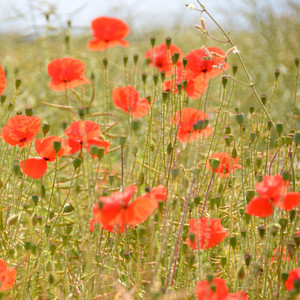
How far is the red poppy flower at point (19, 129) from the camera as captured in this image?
1118 millimetres

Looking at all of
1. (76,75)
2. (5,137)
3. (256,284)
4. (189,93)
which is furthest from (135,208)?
(76,75)

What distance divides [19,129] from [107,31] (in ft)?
2.78

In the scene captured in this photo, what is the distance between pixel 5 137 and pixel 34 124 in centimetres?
7

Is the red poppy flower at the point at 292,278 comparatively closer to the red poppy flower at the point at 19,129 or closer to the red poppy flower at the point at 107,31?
the red poppy flower at the point at 19,129

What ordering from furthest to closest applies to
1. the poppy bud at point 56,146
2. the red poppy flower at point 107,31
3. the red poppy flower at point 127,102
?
the red poppy flower at point 107,31
the red poppy flower at point 127,102
the poppy bud at point 56,146

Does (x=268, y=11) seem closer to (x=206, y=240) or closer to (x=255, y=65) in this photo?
(x=255, y=65)

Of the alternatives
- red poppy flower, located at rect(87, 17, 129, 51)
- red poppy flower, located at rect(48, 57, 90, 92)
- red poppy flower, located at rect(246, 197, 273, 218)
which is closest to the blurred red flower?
red poppy flower, located at rect(246, 197, 273, 218)

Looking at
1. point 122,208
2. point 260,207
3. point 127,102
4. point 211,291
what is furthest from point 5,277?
point 127,102

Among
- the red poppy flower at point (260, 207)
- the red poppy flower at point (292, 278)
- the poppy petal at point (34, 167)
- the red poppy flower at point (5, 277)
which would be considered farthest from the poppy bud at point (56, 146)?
the red poppy flower at point (292, 278)

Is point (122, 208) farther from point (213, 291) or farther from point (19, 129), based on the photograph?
point (19, 129)

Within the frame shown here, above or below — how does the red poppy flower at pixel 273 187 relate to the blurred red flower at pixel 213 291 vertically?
above

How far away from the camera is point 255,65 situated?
2.86m

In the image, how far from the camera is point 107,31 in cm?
187

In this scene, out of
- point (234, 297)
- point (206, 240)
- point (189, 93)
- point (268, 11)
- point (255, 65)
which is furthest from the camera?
point (255, 65)
